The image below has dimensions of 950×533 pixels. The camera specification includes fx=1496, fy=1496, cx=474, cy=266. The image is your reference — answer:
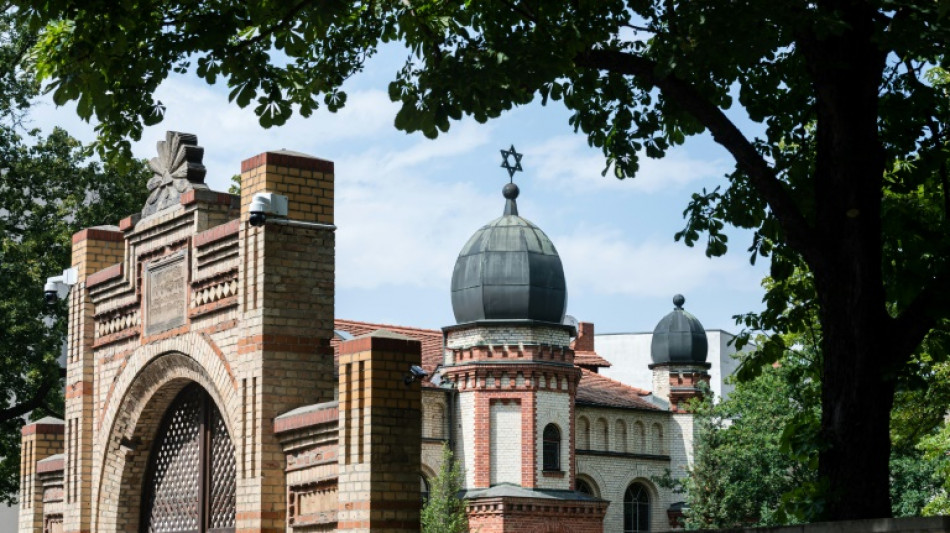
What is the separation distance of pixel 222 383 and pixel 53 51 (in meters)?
4.48

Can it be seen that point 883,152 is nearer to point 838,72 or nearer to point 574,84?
point 838,72

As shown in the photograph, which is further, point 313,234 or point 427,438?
point 427,438

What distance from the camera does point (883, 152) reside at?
425 inches

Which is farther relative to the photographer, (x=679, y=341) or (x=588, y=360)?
(x=588, y=360)

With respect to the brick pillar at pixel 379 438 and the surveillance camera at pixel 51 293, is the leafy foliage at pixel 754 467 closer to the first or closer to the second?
the surveillance camera at pixel 51 293

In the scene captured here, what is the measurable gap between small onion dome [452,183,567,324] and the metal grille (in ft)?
98.9

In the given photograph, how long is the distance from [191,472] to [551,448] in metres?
31.6

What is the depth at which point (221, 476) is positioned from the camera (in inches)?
622

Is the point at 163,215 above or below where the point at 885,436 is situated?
above

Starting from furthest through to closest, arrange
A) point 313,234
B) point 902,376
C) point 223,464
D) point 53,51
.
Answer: point 223,464, point 313,234, point 53,51, point 902,376

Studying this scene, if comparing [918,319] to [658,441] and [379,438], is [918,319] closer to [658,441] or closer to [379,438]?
[379,438]

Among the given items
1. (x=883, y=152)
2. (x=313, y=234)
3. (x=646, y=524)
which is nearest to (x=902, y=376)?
(x=883, y=152)

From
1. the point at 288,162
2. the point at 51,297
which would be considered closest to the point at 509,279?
the point at 51,297

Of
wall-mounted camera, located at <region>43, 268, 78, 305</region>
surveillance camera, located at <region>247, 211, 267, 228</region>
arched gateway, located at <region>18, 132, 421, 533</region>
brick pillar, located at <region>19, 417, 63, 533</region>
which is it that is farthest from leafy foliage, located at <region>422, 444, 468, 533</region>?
surveillance camera, located at <region>247, 211, 267, 228</region>
